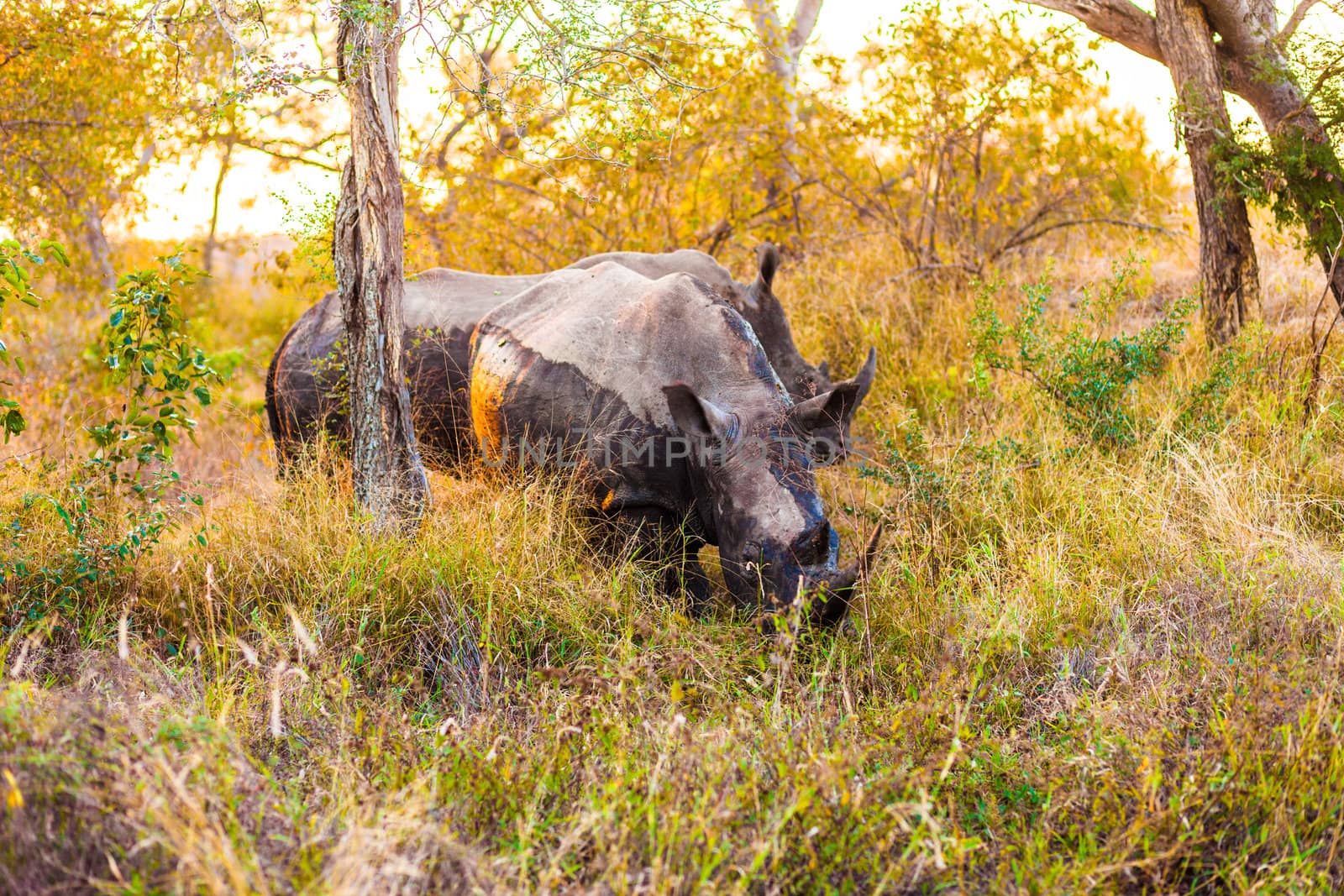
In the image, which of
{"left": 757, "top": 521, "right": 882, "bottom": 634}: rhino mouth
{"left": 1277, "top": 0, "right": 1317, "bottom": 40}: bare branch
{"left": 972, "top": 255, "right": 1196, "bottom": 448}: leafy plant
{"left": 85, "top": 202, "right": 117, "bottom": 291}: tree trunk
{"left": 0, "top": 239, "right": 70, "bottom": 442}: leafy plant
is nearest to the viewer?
{"left": 757, "top": 521, "right": 882, "bottom": 634}: rhino mouth

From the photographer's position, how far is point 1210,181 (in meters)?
7.32

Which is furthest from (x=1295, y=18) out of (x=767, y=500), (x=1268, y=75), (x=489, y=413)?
(x=489, y=413)

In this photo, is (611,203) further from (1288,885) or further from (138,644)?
(1288,885)

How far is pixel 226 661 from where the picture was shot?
4.24 metres

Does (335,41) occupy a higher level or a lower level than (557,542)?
higher

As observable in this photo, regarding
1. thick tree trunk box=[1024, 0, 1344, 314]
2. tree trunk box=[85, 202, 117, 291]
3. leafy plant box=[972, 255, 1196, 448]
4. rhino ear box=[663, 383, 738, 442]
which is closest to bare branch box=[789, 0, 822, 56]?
thick tree trunk box=[1024, 0, 1344, 314]

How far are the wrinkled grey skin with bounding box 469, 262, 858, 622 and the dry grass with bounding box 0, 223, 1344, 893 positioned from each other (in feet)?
0.96

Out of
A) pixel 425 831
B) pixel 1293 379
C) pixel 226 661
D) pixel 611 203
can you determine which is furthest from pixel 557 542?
pixel 611 203

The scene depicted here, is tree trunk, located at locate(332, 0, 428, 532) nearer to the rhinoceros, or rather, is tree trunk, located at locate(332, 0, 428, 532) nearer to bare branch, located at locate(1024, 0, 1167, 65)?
the rhinoceros

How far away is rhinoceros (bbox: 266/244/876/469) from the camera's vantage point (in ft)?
21.2

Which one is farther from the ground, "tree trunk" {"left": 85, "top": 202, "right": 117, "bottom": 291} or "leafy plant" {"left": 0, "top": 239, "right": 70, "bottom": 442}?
"tree trunk" {"left": 85, "top": 202, "right": 117, "bottom": 291}

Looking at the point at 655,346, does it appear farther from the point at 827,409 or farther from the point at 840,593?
the point at 840,593

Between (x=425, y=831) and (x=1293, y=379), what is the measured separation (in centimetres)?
A: 601

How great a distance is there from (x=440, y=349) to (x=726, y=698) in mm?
3413
